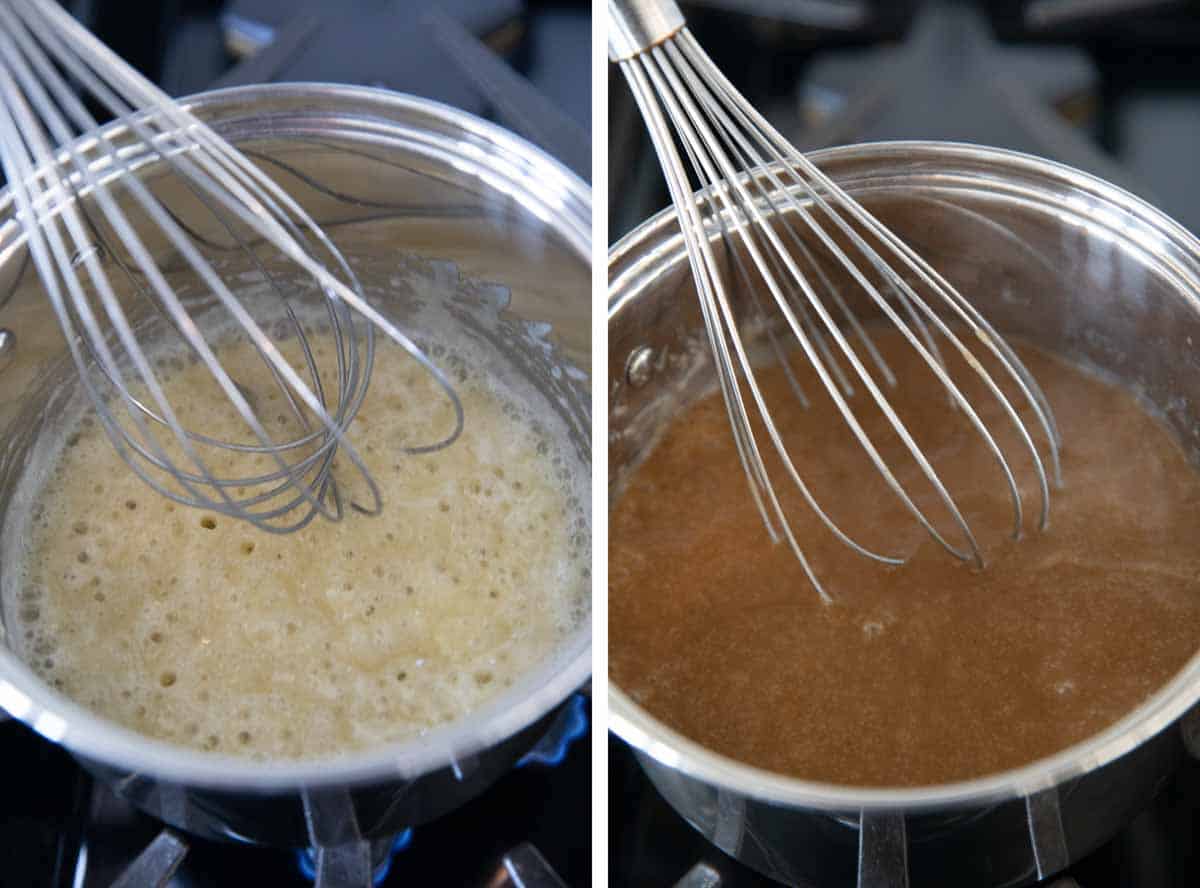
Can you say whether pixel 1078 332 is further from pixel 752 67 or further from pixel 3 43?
pixel 3 43

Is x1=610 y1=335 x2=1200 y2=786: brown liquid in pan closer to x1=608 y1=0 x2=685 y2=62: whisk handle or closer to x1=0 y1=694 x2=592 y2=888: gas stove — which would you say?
x1=0 y1=694 x2=592 y2=888: gas stove

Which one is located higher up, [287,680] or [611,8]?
[611,8]

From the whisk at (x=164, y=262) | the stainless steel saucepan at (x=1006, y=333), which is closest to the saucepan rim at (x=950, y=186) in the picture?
the stainless steel saucepan at (x=1006, y=333)

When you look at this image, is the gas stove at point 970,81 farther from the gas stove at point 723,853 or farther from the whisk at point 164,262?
the gas stove at point 723,853

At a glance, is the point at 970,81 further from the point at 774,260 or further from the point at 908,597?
the point at 908,597

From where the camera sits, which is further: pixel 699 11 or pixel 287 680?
pixel 699 11

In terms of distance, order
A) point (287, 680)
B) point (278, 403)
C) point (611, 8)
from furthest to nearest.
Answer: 1. point (278, 403)
2. point (287, 680)
3. point (611, 8)

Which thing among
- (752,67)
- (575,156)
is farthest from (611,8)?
(752,67)
